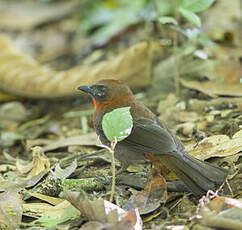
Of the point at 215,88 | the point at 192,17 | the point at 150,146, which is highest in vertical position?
the point at 192,17

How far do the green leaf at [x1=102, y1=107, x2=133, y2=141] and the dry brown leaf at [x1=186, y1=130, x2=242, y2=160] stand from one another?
0.89m

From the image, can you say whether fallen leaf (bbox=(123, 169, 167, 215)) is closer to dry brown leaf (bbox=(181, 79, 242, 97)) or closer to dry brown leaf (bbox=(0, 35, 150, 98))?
dry brown leaf (bbox=(181, 79, 242, 97))

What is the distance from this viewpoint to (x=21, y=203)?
3150 millimetres

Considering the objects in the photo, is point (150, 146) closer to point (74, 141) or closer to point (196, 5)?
point (74, 141)

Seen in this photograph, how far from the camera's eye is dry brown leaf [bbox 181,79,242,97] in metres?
4.48

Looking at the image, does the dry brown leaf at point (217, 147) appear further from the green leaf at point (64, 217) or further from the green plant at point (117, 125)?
the green leaf at point (64, 217)

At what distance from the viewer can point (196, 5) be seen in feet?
13.4

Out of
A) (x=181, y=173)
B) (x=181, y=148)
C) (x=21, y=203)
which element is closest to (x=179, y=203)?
(x=181, y=173)

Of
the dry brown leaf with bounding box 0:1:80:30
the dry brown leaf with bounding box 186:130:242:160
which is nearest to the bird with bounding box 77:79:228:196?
the dry brown leaf with bounding box 186:130:242:160

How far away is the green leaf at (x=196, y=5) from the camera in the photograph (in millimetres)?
4031

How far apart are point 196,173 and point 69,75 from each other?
2.89 metres

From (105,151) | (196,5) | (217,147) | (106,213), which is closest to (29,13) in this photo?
(196,5)

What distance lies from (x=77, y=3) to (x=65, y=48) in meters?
1.53

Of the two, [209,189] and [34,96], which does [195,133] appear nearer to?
[209,189]
